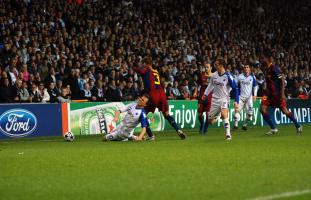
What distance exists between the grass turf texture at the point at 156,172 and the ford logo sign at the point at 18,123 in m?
5.53

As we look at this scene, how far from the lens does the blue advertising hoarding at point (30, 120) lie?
2125cm

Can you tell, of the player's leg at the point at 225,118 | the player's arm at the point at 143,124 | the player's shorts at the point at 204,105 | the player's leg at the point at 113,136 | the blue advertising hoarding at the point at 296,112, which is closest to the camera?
the player's leg at the point at 225,118

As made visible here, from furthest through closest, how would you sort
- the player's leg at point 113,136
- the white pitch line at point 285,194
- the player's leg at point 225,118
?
the player's leg at point 113,136 < the player's leg at point 225,118 < the white pitch line at point 285,194

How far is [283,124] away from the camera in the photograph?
1211 inches

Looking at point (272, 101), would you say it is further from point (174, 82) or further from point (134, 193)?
point (134, 193)

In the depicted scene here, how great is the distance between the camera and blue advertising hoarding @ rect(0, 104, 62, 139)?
69.7ft

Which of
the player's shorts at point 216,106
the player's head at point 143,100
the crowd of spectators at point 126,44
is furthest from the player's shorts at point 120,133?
the crowd of spectators at point 126,44

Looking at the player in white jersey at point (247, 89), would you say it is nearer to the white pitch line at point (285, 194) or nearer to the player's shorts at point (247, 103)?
the player's shorts at point (247, 103)

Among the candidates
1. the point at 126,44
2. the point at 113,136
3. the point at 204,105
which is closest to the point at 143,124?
the point at 113,136

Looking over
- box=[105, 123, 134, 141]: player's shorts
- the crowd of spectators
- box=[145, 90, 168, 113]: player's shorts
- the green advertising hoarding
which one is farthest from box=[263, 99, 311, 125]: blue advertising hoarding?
box=[105, 123, 134, 141]: player's shorts

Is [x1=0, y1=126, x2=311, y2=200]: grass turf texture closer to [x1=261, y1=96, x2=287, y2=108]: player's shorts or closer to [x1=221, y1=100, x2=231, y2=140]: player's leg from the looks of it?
[x1=221, y1=100, x2=231, y2=140]: player's leg

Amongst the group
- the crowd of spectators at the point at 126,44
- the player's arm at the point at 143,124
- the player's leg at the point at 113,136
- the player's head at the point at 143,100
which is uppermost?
the crowd of spectators at the point at 126,44

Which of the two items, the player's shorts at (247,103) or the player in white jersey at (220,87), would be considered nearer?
the player in white jersey at (220,87)

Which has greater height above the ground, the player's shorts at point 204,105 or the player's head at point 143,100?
the player's head at point 143,100
